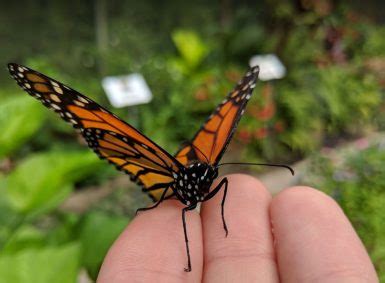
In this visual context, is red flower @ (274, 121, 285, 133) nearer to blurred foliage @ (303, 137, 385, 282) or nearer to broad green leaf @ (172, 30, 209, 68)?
broad green leaf @ (172, 30, 209, 68)

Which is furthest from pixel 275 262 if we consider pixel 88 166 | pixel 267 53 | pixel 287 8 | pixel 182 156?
pixel 267 53

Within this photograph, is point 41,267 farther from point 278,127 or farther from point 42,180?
point 278,127

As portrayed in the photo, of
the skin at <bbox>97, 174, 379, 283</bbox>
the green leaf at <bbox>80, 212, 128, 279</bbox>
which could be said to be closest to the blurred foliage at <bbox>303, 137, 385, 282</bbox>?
the skin at <bbox>97, 174, 379, 283</bbox>

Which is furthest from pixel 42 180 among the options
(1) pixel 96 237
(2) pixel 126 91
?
(2) pixel 126 91

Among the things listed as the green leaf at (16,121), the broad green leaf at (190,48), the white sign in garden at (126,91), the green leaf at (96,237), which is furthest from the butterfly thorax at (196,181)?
the broad green leaf at (190,48)

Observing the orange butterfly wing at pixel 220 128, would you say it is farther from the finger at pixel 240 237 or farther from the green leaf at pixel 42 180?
the green leaf at pixel 42 180
